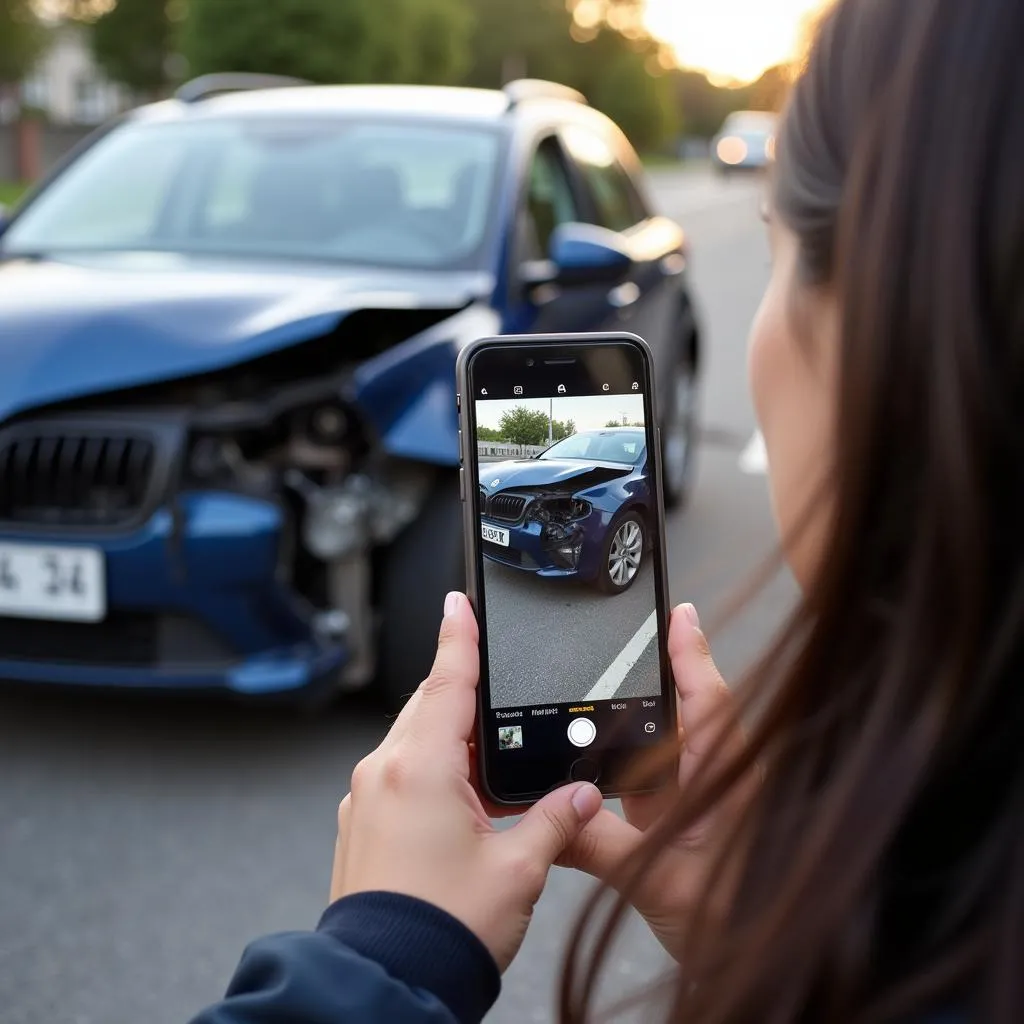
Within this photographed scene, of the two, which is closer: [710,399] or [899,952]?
[899,952]

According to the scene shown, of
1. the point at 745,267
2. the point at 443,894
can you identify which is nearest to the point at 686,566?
the point at 443,894

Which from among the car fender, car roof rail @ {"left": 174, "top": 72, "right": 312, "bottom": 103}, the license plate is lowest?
the car fender

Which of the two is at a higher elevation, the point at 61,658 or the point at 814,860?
the point at 814,860

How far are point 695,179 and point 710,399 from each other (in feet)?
130

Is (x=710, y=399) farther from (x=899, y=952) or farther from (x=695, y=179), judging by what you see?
(x=695, y=179)

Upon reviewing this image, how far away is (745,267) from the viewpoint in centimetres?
1708

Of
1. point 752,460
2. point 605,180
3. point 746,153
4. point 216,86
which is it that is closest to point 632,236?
point 605,180

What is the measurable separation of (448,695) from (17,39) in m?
41.6

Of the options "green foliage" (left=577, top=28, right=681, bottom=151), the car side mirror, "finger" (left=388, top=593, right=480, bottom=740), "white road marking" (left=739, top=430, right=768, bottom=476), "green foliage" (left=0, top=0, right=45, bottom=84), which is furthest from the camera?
"green foliage" (left=577, top=28, right=681, bottom=151)

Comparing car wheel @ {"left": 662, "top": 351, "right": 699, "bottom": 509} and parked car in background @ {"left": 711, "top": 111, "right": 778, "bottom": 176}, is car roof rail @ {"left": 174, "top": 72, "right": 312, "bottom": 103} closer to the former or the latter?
car wheel @ {"left": 662, "top": 351, "right": 699, "bottom": 509}

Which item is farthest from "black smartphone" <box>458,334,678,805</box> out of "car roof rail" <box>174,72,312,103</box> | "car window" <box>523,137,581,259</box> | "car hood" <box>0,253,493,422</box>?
"car roof rail" <box>174,72,312,103</box>

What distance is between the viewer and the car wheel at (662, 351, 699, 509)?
6.04m

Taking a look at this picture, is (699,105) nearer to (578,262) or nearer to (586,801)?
(578,262)

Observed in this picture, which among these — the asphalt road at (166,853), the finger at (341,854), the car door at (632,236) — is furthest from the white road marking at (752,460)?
the finger at (341,854)
